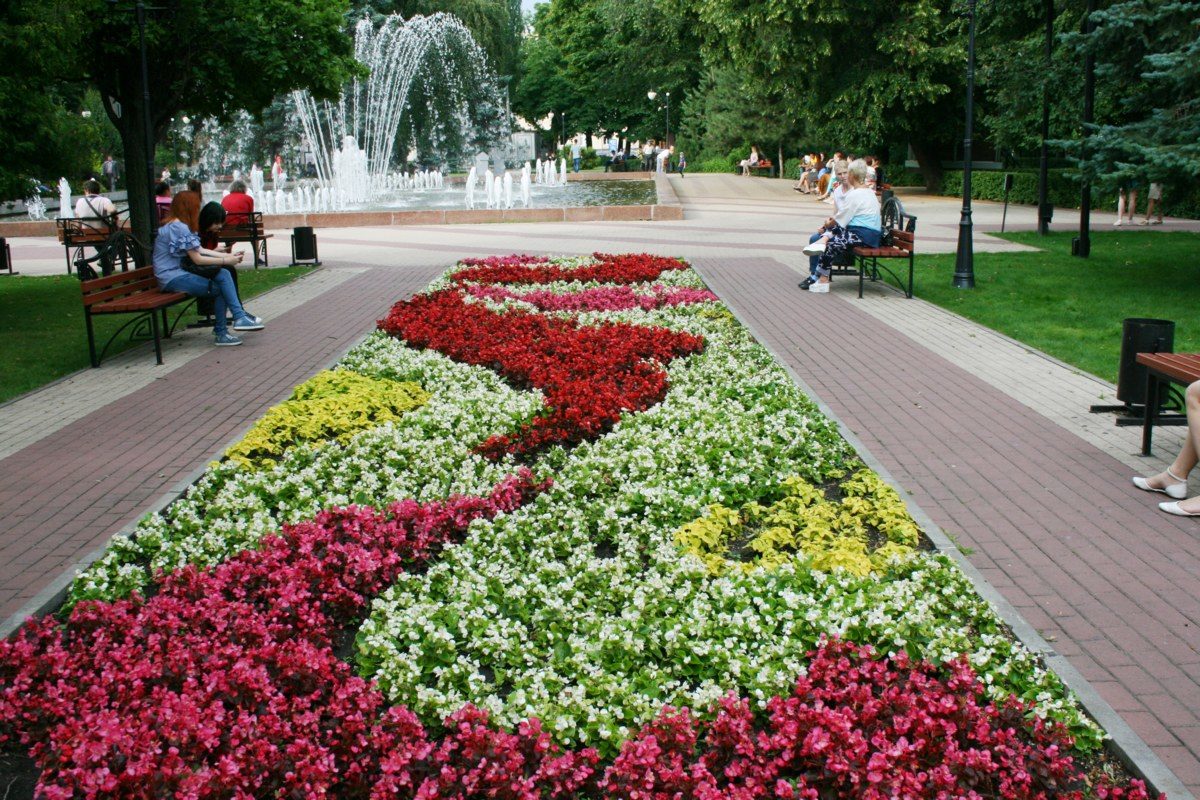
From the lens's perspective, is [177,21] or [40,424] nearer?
[40,424]

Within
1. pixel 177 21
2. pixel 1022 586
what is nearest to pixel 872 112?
pixel 177 21

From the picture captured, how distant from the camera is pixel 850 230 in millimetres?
14500

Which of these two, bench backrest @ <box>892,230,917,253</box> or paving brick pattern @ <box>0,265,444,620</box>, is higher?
bench backrest @ <box>892,230,917,253</box>

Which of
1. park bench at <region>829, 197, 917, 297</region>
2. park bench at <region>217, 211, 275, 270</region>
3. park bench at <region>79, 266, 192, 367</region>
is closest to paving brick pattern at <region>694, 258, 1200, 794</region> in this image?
park bench at <region>829, 197, 917, 297</region>

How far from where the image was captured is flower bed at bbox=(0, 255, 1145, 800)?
3504 mm

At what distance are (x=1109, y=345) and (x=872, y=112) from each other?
80.5ft

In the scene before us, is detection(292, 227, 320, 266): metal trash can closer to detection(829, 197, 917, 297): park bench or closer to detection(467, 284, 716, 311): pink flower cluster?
detection(467, 284, 716, 311): pink flower cluster

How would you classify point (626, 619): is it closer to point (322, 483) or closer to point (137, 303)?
point (322, 483)

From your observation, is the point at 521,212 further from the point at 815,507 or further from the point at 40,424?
the point at 815,507

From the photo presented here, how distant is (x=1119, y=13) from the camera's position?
45.7 ft

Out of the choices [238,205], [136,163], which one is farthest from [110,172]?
[136,163]

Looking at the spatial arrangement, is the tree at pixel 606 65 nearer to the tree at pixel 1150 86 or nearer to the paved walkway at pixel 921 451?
the tree at pixel 1150 86

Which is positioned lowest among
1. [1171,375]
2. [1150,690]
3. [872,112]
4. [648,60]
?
[1150,690]

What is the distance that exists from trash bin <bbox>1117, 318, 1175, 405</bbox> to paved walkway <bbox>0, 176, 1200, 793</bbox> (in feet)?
0.84
